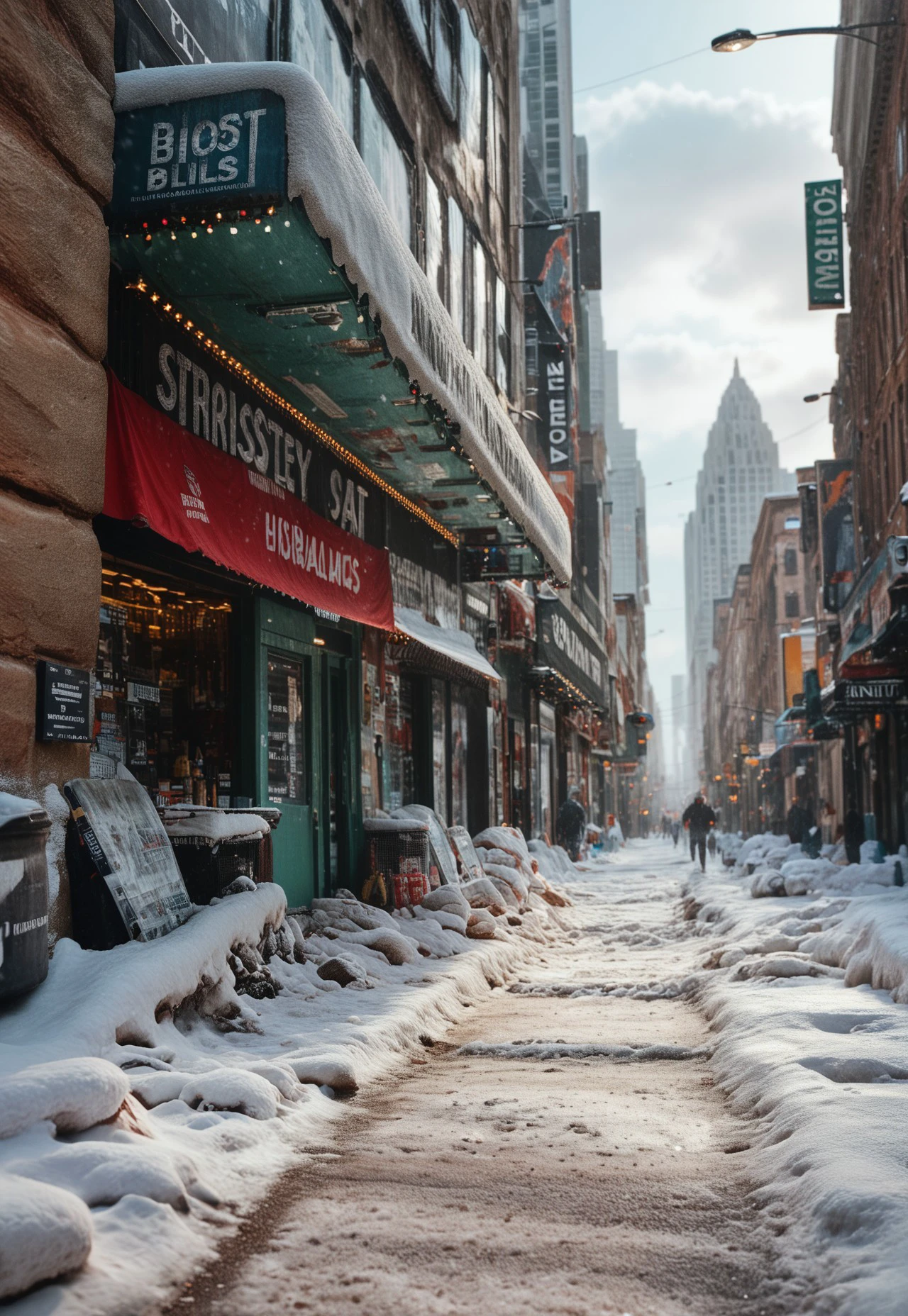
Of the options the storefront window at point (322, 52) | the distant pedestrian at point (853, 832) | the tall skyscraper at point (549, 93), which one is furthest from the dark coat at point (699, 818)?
the tall skyscraper at point (549, 93)

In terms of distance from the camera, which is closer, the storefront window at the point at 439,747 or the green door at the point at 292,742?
the green door at the point at 292,742

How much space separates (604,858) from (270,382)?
111 feet

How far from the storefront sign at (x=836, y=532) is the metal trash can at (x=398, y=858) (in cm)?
2579

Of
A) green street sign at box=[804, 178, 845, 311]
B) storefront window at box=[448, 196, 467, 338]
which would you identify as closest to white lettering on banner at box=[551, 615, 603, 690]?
storefront window at box=[448, 196, 467, 338]

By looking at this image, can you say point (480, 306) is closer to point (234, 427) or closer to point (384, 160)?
point (384, 160)

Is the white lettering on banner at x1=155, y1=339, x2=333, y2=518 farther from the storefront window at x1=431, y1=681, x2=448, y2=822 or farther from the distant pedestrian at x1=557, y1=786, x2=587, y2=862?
the distant pedestrian at x1=557, y1=786, x2=587, y2=862

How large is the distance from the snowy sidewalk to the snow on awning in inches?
228

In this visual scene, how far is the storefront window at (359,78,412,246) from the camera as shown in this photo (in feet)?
42.2

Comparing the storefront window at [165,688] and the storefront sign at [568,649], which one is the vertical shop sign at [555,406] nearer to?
the storefront sign at [568,649]

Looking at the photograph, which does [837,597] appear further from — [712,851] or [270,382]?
[270,382]

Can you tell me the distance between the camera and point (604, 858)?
41656 millimetres

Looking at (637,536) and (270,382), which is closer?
(270,382)

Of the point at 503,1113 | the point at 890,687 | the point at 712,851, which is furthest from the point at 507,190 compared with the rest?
the point at 712,851

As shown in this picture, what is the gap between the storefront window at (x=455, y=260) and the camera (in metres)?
17.1
